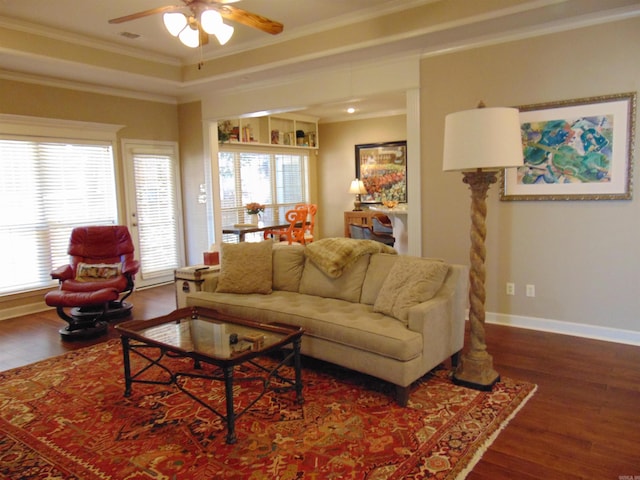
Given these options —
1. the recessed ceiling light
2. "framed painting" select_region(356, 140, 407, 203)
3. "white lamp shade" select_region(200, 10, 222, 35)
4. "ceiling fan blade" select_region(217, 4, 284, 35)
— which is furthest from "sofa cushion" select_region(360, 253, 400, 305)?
"framed painting" select_region(356, 140, 407, 203)

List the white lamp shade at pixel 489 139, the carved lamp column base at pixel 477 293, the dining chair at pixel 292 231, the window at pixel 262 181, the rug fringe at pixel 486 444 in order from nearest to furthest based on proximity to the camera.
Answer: the rug fringe at pixel 486 444 < the white lamp shade at pixel 489 139 < the carved lamp column base at pixel 477 293 < the dining chair at pixel 292 231 < the window at pixel 262 181

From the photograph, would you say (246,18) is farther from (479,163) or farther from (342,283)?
(342,283)

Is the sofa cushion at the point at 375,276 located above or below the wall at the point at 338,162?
below

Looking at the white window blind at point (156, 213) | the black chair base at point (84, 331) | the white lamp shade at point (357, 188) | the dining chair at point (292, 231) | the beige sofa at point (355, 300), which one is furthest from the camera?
the white lamp shade at point (357, 188)

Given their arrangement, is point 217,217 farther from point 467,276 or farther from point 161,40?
point 467,276

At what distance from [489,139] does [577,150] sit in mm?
1535

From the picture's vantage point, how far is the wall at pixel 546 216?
142 inches

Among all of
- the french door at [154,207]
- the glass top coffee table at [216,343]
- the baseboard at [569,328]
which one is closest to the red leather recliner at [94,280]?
the french door at [154,207]

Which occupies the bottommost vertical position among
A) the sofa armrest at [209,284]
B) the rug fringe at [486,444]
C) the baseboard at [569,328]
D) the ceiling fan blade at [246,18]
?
the rug fringe at [486,444]

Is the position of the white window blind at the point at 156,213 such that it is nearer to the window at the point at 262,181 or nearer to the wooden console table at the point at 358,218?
the window at the point at 262,181

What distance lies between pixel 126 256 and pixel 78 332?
1165 mm

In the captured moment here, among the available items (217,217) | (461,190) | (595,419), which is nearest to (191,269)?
(217,217)

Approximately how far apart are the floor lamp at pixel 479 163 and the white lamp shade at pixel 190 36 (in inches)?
71.1

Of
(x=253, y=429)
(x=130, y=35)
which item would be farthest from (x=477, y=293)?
(x=130, y=35)
